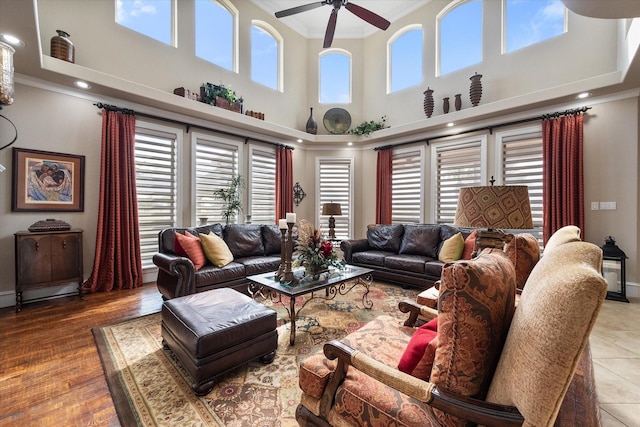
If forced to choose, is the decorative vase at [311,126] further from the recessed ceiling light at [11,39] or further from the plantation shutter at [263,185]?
the recessed ceiling light at [11,39]

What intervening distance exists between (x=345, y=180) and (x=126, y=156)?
4.24 m

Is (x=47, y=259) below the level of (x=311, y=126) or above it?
below

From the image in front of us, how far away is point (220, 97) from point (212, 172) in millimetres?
1326

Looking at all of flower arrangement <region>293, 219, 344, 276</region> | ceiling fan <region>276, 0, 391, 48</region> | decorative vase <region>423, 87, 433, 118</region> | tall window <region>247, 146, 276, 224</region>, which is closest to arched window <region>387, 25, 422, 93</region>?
decorative vase <region>423, 87, 433, 118</region>

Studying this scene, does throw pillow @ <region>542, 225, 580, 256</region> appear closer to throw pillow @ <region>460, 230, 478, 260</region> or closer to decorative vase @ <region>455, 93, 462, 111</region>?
throw pillow @ <region>460, 230, 478, 260</region>

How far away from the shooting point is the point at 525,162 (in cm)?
428

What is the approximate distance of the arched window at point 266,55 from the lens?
18.3ft

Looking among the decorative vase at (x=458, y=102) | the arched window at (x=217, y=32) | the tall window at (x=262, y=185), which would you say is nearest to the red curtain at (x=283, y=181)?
the tall window at (x=262, y=185)

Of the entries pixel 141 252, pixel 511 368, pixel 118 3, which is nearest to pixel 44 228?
pixel 141 252

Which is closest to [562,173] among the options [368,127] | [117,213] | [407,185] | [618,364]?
[407,185]

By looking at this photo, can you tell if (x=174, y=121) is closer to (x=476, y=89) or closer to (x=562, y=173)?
(x=476, y=89)

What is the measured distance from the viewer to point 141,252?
4121 millimetres

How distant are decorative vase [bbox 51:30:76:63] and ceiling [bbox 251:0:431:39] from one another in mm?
3476

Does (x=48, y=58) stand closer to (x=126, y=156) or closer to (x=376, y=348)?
(x=126, y=156)
